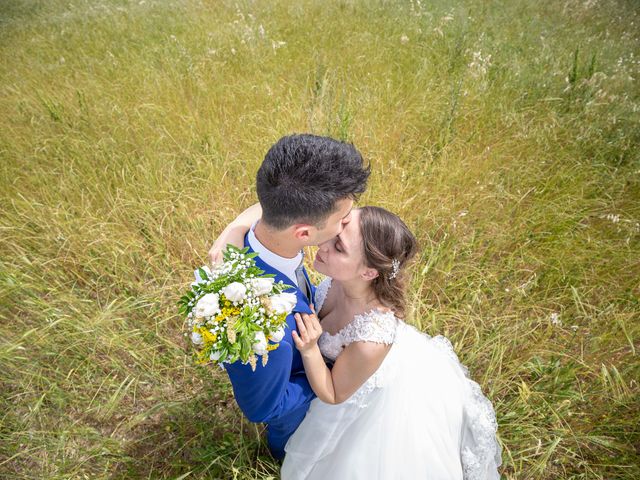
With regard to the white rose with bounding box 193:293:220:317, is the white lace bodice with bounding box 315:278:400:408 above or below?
below

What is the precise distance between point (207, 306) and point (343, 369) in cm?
77

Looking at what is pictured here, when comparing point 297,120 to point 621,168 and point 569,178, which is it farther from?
point 621,168

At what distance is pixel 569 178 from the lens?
3.43 metres

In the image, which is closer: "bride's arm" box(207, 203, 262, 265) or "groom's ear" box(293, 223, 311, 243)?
"groom's ear" box(293, 223, 311, 243)

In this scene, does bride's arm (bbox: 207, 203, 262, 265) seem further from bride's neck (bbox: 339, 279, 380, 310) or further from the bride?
bride's neck (bbox: 339, 279, 380, 310)

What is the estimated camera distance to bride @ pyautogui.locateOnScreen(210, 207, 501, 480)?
1.68 meters

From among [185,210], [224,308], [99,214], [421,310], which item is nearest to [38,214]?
[99,214]

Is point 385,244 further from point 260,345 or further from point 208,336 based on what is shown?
point 208,336

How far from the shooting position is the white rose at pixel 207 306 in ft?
4.02

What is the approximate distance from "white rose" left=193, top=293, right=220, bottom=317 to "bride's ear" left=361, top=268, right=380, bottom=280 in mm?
741

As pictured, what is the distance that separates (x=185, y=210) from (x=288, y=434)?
1972 mm

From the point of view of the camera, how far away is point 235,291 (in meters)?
1.22

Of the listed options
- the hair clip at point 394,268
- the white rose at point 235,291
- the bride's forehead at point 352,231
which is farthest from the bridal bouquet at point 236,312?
the hair clip at point 394,268

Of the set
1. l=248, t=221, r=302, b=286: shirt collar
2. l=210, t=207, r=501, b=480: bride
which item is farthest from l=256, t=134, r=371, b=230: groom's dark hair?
l=210, t=207, r=501, b=480: bride
